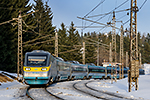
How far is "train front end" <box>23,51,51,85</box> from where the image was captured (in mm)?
18469

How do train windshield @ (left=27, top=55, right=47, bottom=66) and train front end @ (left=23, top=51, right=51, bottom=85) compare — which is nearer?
train front end @ (left=23, top=51, right=51, bottom=85)

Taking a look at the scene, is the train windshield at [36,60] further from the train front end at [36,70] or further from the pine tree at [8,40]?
the pine tree at [8,40]

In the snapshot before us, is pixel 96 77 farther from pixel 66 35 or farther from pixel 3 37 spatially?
pixel 66 35

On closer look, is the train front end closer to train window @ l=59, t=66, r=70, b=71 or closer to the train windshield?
the train windshield

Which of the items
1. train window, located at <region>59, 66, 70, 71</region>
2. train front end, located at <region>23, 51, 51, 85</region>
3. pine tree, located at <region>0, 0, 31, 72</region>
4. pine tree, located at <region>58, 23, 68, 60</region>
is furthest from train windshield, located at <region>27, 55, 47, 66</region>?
pine tree, located at <region>58, 23, 68, 60</region>

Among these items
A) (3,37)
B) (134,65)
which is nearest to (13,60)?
(3,37)

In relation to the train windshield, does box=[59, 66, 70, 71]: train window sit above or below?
below

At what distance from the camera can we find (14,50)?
1538 inches

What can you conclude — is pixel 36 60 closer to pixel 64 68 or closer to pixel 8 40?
pixel 64 68

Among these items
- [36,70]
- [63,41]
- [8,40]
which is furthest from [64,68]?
[63,41]

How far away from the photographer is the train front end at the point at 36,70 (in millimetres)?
18469

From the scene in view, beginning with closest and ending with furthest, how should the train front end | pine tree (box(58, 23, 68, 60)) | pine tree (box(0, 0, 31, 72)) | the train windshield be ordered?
1. the train front end
2. the train windshield
3. pine tree (box(0, 0, 31, 72))
4. pine tree (box(58, 23, 68, 60))

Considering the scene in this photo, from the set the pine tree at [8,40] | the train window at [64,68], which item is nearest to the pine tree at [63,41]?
the pine tree at [8,40]

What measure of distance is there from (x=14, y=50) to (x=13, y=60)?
1.74 m
